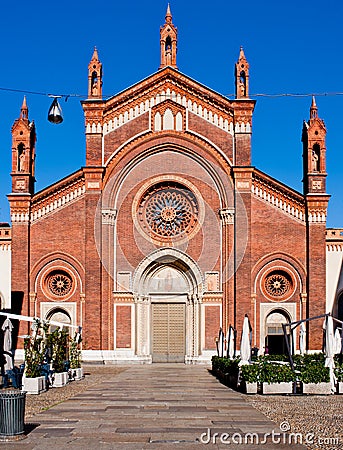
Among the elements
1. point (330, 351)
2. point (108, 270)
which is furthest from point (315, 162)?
point (330, 351)

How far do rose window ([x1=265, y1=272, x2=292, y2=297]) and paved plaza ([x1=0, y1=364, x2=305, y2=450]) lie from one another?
13835 mm

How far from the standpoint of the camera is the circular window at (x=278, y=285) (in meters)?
38.8

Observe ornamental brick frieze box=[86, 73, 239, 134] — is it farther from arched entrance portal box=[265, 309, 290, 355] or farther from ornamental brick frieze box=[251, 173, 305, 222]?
arched entrance portal box=[265, 309, 290, 355]

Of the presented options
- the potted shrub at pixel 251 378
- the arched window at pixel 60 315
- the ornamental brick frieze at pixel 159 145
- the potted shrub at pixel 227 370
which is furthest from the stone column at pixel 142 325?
the potted shrub at pixel 251 378

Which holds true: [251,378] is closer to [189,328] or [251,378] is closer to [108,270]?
[189,328]

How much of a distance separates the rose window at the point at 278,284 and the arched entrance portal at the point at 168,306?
3.62 m

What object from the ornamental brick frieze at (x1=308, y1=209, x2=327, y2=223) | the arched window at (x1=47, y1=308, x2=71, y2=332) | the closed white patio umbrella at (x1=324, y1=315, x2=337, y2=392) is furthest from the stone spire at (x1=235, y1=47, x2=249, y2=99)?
the closed white patio umbrella at (x1=324, y1=315, x2=337, y2=392)

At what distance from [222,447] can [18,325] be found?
88.7ft

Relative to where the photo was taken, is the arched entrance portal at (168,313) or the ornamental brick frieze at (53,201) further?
the arched entrance portal at (168,313)

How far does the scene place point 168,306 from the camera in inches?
1583

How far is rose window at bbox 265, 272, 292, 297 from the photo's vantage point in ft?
127

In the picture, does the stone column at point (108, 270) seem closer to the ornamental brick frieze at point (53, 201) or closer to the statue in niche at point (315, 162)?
the ornamental brick frieze at point (53, 201)

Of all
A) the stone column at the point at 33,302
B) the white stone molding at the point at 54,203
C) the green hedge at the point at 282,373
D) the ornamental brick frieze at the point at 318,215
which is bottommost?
the green hedge at the point at 282,373

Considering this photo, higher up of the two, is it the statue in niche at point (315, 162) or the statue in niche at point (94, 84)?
the statue in niche at point (94, 84)
